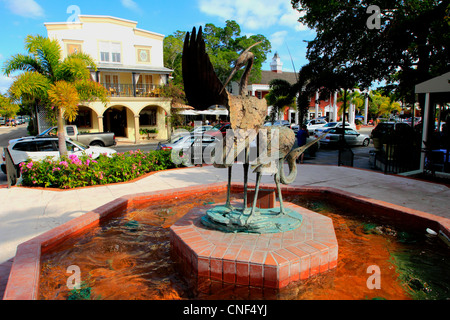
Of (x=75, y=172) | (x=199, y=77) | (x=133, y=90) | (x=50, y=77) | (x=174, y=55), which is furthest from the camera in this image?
(x=174, y=55)

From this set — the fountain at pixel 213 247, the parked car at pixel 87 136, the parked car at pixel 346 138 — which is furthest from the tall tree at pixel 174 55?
the fountain at pixel 213 247

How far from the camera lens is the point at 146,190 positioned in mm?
7473

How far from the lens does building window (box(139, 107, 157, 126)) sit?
29281mm

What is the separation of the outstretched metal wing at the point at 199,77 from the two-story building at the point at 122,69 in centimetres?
2279

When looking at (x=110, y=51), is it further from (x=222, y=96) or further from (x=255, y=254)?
(x=255, y=254)

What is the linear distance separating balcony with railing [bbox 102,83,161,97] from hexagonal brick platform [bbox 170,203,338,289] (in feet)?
79.6

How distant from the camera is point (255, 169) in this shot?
13.0 ft

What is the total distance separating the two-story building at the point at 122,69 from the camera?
966 inches

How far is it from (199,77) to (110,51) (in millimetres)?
26314

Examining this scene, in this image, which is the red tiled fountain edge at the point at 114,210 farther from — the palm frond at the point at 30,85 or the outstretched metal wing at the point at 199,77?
the palm frond at the point at 30,85

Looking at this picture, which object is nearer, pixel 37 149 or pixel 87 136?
pixel 37 149

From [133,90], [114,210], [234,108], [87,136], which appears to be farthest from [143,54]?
[234,108]

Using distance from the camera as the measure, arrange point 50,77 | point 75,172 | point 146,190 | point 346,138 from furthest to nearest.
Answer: point 346,138
point 50,77
point 75,172
point 146,190
